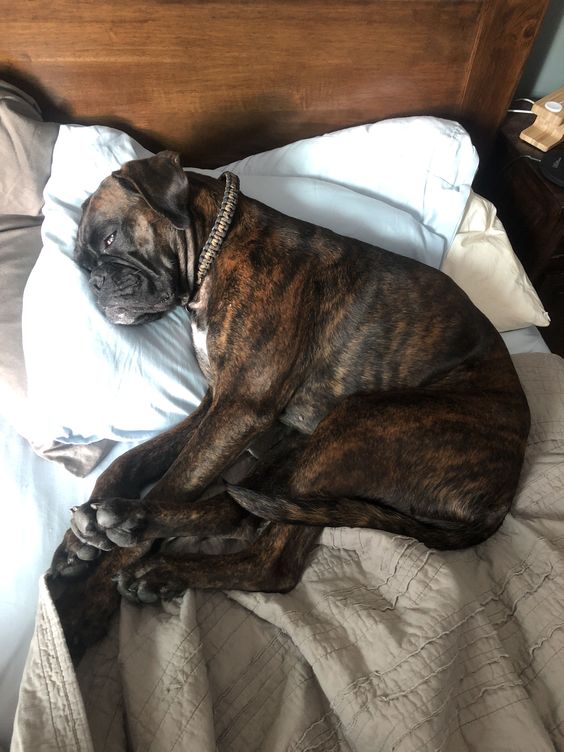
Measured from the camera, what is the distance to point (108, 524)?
3.86 ft

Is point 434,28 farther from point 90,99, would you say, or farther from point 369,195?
point 90,99

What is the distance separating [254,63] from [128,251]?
82cm

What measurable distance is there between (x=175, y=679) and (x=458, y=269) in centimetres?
145

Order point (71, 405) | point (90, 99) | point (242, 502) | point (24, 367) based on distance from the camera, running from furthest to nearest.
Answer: point (90, 99)
point (24, 367)
point (71, 405)
point (242, 502)

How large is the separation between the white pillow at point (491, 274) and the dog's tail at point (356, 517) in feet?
2.65

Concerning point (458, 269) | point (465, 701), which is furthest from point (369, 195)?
point (465, 701)

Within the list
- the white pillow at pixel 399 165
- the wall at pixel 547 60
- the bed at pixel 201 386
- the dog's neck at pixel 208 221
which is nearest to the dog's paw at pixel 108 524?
the bed at pixel 201 386

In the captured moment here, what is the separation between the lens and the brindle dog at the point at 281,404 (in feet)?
3.95

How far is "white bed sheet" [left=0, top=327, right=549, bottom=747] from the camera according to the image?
1.11 metres

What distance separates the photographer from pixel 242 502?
3.85 feet

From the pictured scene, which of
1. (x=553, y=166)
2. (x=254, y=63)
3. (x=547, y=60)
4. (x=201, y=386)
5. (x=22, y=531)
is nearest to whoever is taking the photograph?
(x=22, y=531)

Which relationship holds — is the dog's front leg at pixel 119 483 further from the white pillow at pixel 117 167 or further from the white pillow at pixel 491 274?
the white pillow at pixel 491 274

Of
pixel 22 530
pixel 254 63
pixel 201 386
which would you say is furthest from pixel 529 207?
pixel 22 530

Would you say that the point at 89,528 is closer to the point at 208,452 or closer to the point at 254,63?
the point at 208,452
